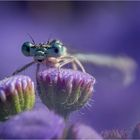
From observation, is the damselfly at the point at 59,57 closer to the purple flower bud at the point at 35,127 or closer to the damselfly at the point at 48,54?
the damselfly at the point at 48,54

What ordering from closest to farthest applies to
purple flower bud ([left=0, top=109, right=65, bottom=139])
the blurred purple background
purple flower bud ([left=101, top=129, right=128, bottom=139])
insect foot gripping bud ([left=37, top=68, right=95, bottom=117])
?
purple flower bud ([left=0, top=109, right=65, bottom=139]) < purple flower bud ([left=101, top=129, right=128, bottom=139]) < insect foot gripping bud ([left=37, top=68, right=95, bottom=117]) < the blurred purple background

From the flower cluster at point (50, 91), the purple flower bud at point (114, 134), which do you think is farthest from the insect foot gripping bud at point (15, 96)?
the purple flower bud at point (114, 134)

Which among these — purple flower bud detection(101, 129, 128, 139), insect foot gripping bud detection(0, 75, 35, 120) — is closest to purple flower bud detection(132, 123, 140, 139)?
purple flower bud detection(101, 129, 128, 139)

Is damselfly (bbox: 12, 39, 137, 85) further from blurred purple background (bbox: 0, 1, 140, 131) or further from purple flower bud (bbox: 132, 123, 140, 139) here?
purple flower bud (bbox: 132, 123, 140, 139)

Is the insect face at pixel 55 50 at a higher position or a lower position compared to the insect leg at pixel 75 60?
higher

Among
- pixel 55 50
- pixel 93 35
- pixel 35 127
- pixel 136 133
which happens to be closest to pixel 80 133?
pixel 35 127

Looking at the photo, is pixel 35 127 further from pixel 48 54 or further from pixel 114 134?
pixel 48 54
